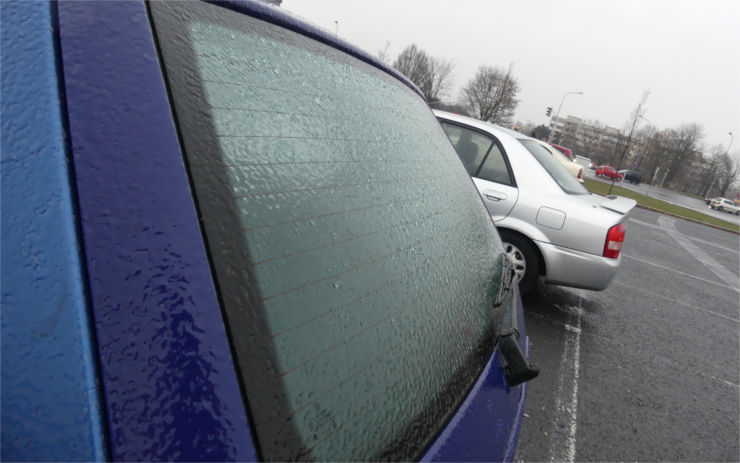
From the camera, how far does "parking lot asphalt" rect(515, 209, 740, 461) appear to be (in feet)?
8.25

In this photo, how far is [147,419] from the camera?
0.47 meters

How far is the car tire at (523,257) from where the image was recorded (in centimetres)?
390

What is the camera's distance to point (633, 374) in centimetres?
335

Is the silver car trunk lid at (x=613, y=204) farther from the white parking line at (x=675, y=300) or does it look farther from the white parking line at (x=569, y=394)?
the white parking line at (x=675, y=300)

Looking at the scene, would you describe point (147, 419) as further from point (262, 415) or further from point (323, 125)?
point (323, 125)

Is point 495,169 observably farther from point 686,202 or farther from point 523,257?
point 686,202

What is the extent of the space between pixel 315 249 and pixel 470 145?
12.7 ft

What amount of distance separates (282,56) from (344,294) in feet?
1.96

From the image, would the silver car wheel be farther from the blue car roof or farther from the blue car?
the blue car

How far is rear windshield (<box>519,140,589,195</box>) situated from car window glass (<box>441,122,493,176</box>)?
396 mm

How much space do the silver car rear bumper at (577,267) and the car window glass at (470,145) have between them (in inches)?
42.0

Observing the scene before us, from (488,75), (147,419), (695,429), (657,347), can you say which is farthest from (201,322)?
(488,75)

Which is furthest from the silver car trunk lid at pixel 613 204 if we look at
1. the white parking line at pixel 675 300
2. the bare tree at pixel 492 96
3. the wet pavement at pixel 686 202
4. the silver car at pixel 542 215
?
the bare tree at pixel 492 96

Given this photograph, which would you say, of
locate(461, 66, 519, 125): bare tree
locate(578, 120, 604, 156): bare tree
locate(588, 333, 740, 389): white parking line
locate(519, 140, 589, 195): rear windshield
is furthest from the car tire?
locate(578, 120, 604, 156): bare tree
